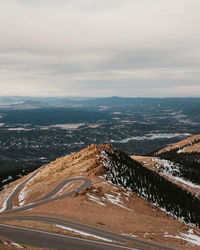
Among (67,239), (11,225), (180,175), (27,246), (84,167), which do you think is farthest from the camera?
(180,175)

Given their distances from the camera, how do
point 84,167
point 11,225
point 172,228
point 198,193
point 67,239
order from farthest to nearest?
point 198,193 < point 84,167 < point 172,228 < point 11,225 < point 67,239

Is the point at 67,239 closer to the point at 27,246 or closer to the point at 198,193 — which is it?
the point at 27,246

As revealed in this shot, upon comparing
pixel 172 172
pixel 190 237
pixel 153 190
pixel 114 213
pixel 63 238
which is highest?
pixel 63 238

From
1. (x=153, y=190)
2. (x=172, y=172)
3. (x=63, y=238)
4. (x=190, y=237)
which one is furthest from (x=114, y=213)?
(x=172, y=172)

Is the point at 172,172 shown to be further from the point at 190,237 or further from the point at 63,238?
the point at 63,238

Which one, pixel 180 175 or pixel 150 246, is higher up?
pixel 150 246

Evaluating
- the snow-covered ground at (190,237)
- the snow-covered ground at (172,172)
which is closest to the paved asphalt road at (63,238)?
the snow-covered ground at (190,237)

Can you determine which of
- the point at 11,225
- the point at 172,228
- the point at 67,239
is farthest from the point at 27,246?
the point at 172,228

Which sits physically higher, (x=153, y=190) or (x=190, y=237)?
(x=190, y=237)

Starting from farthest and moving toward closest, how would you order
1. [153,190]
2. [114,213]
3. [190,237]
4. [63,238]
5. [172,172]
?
[172,172] → [153,190] → [114,213] → [190,237] → [63,238]

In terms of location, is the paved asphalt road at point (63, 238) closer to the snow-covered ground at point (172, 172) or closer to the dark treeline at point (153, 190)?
the dark treeline at point (153, 190)
